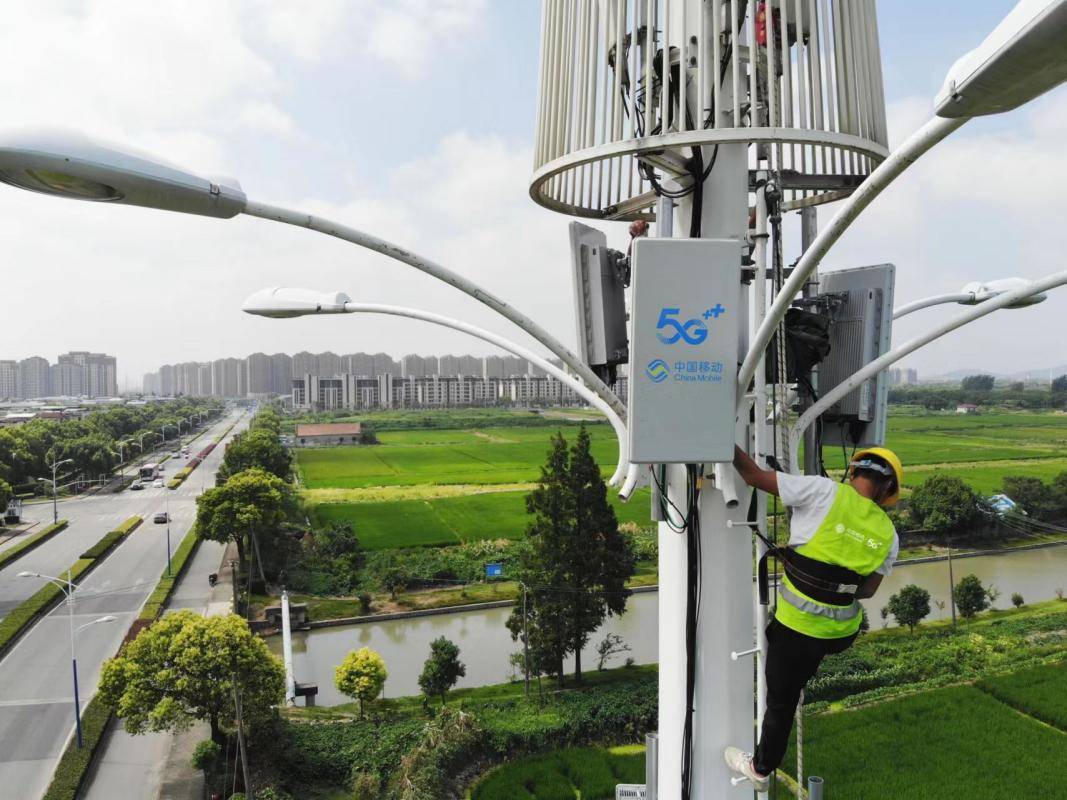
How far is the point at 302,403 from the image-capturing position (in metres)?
108

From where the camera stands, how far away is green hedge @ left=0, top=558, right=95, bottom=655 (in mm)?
15289

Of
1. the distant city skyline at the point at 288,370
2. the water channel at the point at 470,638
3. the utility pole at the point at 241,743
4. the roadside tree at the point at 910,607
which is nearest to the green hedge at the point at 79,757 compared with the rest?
the utility pole at the point at 241,743

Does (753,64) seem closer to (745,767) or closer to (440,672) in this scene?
(745,767)

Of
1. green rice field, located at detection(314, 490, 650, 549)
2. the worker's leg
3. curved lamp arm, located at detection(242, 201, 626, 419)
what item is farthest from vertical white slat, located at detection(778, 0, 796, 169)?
green rice field, located at detection(314, 490, 650, 549)

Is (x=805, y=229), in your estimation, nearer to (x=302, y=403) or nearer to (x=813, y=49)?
(x=813, y=49)

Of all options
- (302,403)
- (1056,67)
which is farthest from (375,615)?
(302,403)

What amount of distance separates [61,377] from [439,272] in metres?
154

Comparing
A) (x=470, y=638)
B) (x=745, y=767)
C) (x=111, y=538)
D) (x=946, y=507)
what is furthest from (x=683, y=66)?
(x=946, y=507)

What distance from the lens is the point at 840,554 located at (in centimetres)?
226

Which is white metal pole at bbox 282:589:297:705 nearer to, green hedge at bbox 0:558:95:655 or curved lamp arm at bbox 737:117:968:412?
green hedge at bbox 0:558:95:655

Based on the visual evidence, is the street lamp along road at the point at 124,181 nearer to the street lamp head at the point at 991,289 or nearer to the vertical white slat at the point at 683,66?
the vertical white slat at the point at 683,66

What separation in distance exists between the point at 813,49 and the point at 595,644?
15.8 metres

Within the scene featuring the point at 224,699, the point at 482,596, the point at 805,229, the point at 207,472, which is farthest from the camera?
the point at 207,472

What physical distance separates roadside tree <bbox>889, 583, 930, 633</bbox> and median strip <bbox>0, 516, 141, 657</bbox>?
17323 mm
